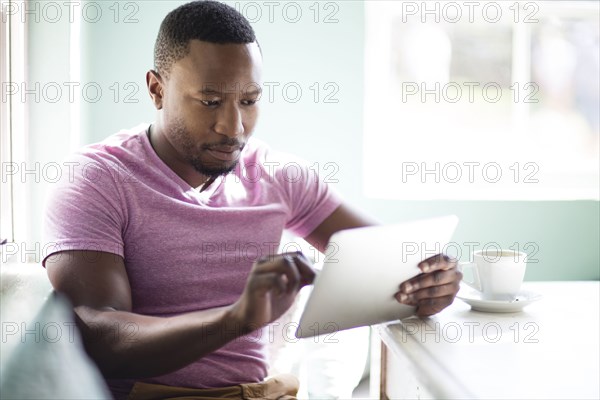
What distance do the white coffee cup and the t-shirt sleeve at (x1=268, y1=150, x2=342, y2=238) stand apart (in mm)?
401

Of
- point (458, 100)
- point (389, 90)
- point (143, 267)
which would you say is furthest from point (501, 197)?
point (143, 267)

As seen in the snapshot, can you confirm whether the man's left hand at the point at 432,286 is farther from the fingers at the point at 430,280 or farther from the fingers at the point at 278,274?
the fingers at the point at 278,274

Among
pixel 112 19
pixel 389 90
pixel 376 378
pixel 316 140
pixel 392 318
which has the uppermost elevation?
pixel 112 19

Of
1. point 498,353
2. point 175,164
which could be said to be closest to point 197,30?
point 175,164

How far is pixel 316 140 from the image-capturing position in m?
2.49

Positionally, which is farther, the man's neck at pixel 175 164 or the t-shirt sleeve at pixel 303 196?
the t-shirt sleeve at pixel 303 196

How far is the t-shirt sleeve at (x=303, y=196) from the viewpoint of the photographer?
1473mm

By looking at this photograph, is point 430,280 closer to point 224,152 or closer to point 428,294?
point 428,294

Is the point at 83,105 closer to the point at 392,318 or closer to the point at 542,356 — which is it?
the point at 392,318

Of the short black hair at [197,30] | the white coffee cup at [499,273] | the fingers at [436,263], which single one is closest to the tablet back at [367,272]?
the fingers at [436,263]

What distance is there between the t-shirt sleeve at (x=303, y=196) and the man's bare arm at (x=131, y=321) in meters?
0.43

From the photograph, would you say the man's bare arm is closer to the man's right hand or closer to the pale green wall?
the man's right hand

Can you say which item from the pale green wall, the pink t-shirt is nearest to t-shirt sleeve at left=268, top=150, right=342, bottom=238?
the pink t-shirt

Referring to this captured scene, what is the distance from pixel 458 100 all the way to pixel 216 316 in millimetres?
1893
